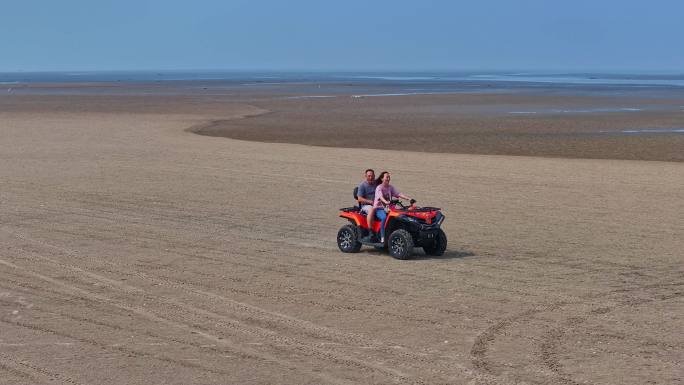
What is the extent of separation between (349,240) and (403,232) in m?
1.10

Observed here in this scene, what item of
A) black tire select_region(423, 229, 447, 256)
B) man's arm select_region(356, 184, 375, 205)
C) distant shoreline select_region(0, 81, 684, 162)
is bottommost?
distant shoreline select_region(0, 81, 684, 162)

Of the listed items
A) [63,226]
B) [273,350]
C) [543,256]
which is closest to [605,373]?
[273,350]

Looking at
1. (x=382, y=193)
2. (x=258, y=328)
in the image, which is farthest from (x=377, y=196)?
(x=258, y=328)

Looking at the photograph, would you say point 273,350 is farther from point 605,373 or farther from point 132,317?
point 605,373

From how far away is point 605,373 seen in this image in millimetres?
10734

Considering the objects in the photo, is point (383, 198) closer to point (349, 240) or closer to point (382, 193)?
point (382, 193)

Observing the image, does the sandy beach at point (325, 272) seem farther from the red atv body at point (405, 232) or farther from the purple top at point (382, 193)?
the purple top at point (382, 193)

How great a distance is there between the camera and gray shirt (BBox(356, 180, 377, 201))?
17406 millimetres

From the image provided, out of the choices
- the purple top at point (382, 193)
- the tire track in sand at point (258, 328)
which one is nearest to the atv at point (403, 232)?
the purple top at point (382, 193)

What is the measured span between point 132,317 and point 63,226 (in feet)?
25.0

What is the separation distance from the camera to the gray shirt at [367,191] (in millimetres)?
17406

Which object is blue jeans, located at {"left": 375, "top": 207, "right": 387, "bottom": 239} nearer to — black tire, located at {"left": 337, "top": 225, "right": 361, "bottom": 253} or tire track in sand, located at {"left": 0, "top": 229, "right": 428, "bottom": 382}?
black tire, located at {"left": 337, "top": 225, "right": 361, "bottom": 253}

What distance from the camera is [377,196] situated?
674 inches

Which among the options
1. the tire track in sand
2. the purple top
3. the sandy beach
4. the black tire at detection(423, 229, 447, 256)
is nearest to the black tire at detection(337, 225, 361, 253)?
the sandy beach
